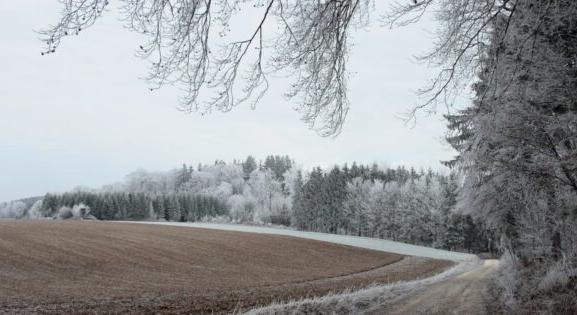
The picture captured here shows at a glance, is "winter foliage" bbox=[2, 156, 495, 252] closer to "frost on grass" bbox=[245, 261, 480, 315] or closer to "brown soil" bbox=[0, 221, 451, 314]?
"brown soil" bbox=[0, 221, 451, 314]

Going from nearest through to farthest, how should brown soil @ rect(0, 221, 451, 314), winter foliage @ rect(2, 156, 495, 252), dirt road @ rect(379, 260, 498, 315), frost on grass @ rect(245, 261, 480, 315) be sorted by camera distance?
1. frost on grass @ rect(245, 261, 480, 315)
2. dirt road @ rect(379, 260, 498, 315)
3. brown soil @ rect(0, 221, 451, 314)
4. winter foliage @ rect(2, 156, 495, 252)

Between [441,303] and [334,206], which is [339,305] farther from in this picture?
[334,206]

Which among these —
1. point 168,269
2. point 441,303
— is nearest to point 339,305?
point 441,303

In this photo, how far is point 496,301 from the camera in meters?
14.9

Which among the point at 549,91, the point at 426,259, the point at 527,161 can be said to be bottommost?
the point at 426,259

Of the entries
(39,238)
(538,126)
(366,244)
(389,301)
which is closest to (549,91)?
(538,126)

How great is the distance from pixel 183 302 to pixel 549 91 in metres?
13.9

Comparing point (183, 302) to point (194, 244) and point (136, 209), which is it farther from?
point (136, 209)

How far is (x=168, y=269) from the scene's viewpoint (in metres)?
31.9

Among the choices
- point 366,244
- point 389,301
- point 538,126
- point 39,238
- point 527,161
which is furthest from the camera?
point 366,244

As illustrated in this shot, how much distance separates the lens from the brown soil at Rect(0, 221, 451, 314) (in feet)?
60.3

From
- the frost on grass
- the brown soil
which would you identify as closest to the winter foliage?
the brown soil

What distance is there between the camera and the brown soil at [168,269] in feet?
60.3

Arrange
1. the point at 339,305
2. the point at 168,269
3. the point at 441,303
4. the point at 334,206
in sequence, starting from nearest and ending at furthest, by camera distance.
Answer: the point at 339,305 → the point at 441,303 → the point at 168,269 → the point at 334,206
